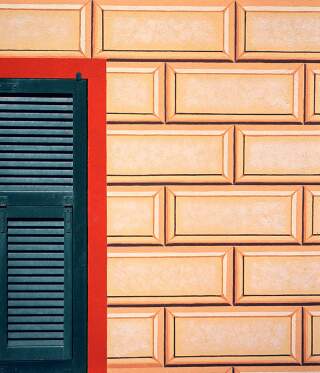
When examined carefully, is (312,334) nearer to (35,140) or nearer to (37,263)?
(37,263)

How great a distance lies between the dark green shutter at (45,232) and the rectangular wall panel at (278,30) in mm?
1018

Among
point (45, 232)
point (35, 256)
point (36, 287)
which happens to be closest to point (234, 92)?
point (45, 232)

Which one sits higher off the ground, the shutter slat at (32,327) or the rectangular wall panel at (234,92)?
the rectangular wall panel at (234,92)

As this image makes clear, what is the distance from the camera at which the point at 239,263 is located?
9.90 ft

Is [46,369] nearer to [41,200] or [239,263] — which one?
[41,200]

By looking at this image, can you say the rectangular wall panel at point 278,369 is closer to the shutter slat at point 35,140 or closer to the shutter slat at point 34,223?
the shutter slat at point 34,223

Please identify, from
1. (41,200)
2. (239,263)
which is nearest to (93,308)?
(41,200)

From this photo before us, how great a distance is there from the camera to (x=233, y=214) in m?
3.02

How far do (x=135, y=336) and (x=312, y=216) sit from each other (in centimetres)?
126

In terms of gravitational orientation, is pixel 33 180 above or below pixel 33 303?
above

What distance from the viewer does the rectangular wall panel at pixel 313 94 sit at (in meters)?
3.03

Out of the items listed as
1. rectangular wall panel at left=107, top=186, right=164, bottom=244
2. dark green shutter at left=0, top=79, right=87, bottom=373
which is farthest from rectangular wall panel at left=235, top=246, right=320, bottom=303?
dark green shutter at left=0, top=79, right=87, bottom=373

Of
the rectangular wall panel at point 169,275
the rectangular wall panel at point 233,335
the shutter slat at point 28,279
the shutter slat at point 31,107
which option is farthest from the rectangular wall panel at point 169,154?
the rectangular wall panel at point 233,335

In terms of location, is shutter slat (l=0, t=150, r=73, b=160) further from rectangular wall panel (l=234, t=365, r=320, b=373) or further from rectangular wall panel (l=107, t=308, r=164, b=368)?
rectangular wall panel (l=234, t=365, r=320, b=373)
